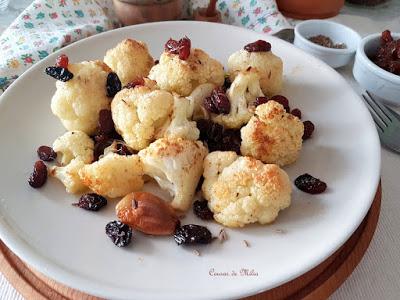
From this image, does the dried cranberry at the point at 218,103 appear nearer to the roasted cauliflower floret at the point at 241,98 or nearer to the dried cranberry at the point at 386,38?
the roasted cauliflower floret at the point at 241,98

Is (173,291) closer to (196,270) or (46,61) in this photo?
(196,270)

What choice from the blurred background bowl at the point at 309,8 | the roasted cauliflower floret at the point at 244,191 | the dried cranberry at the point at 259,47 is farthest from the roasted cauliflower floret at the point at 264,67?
the blurred background bowl at the point at 309,8

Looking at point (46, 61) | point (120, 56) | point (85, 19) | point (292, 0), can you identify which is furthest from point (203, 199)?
point (292, 0)

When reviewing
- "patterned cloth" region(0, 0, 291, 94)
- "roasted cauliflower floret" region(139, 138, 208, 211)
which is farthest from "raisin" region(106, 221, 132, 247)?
"patterned cloth" region(0, 0, 291, 94)

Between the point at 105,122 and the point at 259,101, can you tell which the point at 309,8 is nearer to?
the point at 259,101

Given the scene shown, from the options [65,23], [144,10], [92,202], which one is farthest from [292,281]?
[65,23]

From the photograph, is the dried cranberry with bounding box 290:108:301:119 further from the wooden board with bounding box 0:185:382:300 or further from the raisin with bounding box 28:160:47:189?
the raisin with bounding box 28:160:47:189
